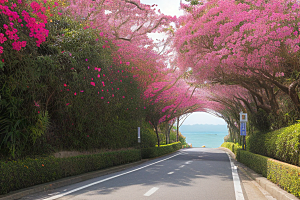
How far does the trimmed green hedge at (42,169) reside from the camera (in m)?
7.39

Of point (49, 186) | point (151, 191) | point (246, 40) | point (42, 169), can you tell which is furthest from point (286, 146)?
point (42, 169)

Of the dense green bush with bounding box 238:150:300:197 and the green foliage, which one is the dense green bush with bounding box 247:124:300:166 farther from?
the green foliage

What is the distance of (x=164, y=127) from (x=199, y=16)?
92.1 ft

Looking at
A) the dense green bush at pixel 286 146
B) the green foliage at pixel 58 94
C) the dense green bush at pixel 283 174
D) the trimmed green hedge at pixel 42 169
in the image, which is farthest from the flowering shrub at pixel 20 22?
the dense green bush at pixel 286 146

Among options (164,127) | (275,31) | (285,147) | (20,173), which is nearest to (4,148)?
(20,173)

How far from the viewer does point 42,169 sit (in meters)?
8.93

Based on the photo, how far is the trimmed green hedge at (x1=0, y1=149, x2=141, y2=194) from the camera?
7391 millimetres

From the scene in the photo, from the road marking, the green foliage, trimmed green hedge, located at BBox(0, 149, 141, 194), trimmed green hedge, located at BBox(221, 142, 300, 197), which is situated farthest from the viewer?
the road marking

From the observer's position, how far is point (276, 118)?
576 inches

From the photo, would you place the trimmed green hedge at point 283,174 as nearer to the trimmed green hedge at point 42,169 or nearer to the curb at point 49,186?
the curb at point 49,186

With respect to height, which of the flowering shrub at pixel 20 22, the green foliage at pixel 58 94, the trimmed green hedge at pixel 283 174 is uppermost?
the flowering shrub at pixel 20 22

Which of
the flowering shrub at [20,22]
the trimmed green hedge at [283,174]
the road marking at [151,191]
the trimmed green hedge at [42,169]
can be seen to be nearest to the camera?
the trimmed green hedge at [283,174]

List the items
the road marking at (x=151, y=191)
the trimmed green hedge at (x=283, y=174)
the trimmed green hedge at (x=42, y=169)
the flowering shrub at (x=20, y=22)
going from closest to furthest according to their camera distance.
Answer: the trimmed green hedge at (x=283, y=174), the flowering shrub at (x=20, y=22), the trimmed green hedge at (x=42, y=169), the road marking at (x=151, y=191)

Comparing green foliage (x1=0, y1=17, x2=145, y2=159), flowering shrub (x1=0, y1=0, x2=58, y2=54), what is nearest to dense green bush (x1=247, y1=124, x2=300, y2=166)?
green foliage (x1=0, y1=17, x2=145, y2=159)
